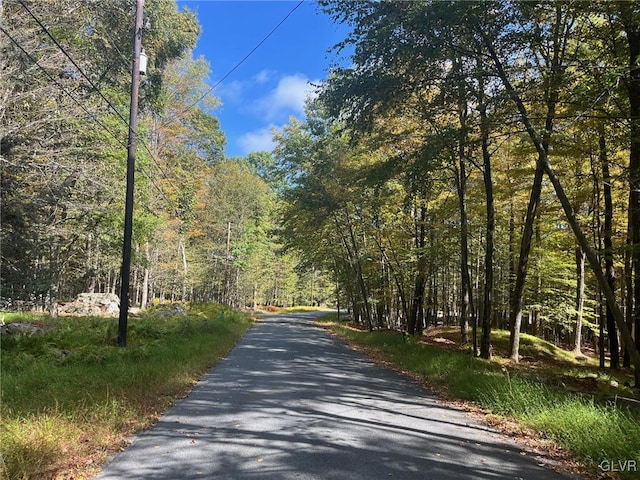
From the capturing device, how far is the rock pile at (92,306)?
20.9m

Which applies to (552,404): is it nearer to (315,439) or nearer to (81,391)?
(315,439)

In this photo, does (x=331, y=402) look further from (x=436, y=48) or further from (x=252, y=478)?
(x=436, y=48)

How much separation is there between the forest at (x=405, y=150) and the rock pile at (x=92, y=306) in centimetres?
145

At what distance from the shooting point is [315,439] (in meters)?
4.99

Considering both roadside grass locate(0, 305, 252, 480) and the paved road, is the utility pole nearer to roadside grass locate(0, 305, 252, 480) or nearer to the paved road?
roadside grass locate(0, 305, 252, 480)

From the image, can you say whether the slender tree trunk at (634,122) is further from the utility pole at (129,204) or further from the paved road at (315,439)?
the utility pole at (129,204)

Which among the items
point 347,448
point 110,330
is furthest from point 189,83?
point 347,448

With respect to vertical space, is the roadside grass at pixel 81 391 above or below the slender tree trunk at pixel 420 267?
below

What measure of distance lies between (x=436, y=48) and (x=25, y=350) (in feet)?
35.4

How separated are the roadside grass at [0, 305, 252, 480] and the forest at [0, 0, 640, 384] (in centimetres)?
374

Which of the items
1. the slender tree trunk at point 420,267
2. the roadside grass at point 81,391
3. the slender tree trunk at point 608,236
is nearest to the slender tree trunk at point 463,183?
the slender tree trunk at point 420,267

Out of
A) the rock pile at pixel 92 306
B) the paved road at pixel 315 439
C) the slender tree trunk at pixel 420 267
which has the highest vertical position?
the slender tree trunk at pixel 420 267

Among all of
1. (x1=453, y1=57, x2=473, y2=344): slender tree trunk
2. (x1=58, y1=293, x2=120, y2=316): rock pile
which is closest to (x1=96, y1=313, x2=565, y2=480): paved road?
(x1=453, y1=57, x2=473, y2=344): slender tree trunk

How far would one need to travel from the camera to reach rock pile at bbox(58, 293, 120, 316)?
20945 mm
